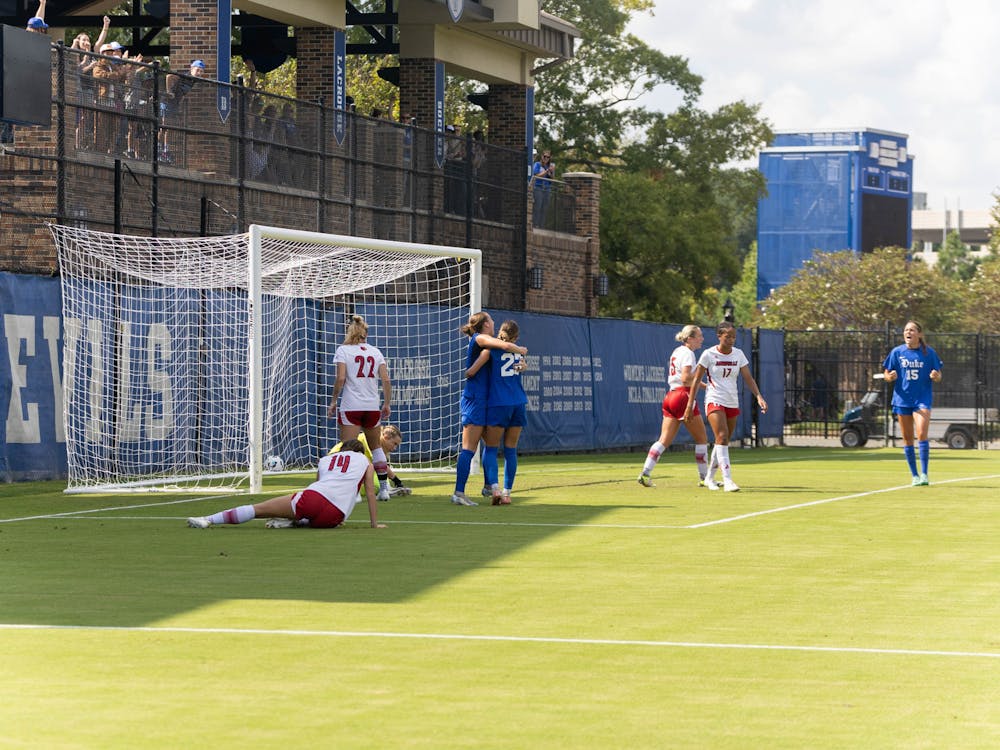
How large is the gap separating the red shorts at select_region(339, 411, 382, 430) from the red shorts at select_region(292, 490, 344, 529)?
298 cm

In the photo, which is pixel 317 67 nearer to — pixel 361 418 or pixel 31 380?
pixel 31 380

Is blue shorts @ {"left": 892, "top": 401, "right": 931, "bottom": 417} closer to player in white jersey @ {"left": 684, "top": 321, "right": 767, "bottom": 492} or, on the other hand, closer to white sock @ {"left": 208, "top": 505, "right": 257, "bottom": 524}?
player in white jersey @ {"left": 684, "top": 321, "right": 767, "bottom": 492}

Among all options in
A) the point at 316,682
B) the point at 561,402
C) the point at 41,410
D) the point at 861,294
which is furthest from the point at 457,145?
the point at 861,294

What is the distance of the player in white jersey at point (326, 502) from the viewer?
1478 centimetres

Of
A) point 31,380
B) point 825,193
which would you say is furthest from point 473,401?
point 825,193

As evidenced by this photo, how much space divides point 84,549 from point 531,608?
15.9ft

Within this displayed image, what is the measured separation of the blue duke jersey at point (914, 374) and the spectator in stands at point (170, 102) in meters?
10.9

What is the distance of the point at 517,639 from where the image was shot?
907cm

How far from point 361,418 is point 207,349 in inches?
243

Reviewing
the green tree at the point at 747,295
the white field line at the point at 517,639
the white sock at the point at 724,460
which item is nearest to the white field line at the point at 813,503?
A: the white sock at the point at 724,460

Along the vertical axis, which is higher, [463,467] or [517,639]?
[463,467]

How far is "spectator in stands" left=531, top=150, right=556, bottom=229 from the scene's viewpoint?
4119 cm

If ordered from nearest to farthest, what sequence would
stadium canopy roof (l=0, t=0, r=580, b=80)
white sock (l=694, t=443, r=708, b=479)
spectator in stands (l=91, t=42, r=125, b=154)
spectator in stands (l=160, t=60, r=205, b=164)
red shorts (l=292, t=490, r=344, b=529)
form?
1. red shorts (l=292, t=490, r=344, b=529)
2. white sock (l=694, t=443, r=708, b=479)
3. spectator in stands (l=91, t=42, r=125, b=154)
4. spectator in stands (l=160, t=60, r=205, b=164)
5. stadium canopy roof (l=0, t=0, r=580, b=80)

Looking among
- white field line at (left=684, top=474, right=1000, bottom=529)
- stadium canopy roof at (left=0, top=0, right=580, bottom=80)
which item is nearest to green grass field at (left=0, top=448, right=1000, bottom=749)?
white field line at (left=684, top=474, right=1000, bottom=529)
